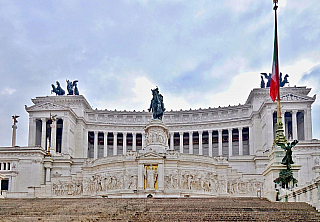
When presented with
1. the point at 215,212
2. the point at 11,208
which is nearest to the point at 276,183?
the point at 215,212

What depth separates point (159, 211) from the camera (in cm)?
2577

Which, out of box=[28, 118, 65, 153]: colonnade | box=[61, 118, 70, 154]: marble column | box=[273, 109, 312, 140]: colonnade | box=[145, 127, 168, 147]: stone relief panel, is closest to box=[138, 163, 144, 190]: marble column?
box=[145, 127, 168, 147]: stone relief panel

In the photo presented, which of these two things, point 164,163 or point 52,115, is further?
point 52,115

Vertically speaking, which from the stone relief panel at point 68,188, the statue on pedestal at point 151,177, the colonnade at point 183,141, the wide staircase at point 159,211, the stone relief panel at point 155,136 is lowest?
the wide staircase at point 159,211

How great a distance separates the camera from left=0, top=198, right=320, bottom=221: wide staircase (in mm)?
23406

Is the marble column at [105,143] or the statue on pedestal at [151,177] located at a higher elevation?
the marble column at [105,143]

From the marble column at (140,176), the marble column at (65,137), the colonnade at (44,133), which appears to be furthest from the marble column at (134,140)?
the marble column at (140,176)

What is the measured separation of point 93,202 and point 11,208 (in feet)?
18.4

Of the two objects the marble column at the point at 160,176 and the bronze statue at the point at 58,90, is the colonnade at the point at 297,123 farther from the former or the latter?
the bronze statue at the point at 58,90

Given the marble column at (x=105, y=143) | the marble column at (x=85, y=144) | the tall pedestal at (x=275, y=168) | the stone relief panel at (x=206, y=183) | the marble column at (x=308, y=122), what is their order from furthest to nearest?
the marble column at (x=105, y=143)
the marble column at (x=85, y=144)
the marble column at (x=308, y=122)
the stone relief panel at (x=206, y=183)
the tall pedestal at (x=275, y=168)

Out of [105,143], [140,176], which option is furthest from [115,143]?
[140,176]

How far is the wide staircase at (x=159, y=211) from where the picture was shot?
76.8 feet

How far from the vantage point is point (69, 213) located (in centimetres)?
2645

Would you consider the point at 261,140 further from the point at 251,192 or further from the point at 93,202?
the point at 93,202
